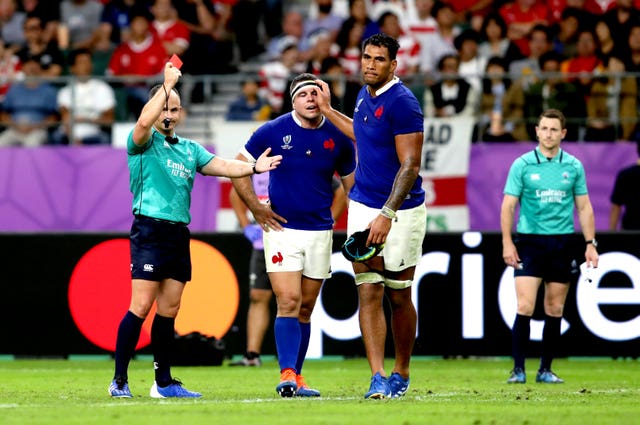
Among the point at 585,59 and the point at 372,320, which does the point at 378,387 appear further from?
the point at 585,59

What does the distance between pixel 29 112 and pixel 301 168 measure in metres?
10.2

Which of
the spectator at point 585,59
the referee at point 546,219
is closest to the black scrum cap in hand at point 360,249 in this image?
the referee at point 546,219

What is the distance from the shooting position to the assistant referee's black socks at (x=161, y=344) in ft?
33.7

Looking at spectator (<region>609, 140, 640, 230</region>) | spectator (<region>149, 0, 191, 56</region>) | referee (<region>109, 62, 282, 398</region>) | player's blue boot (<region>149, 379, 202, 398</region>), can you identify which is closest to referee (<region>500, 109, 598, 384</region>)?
referee (<region>109, 62, 282, 398</region>)

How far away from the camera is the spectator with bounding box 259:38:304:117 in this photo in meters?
19.1

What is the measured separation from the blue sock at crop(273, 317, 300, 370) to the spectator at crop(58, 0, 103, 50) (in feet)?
42.4

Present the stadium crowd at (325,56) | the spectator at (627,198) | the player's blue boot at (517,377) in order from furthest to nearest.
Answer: the stadium crowd at (325,56) → the spectator at (627,198) → the player's blue boot at (517,377)

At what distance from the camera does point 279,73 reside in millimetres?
20094

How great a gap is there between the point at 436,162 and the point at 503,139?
3.32 feet

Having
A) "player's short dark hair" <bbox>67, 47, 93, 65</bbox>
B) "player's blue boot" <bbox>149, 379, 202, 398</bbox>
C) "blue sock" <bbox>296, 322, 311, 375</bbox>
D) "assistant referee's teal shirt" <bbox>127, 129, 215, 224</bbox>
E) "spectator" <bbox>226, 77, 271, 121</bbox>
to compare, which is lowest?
"player's blue boot" <bbox>149, 379, 202, 398</bbox>

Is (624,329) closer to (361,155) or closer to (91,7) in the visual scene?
(361,155)

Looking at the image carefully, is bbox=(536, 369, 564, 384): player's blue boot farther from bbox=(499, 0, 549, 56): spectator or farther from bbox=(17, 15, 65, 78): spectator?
bbox=(17, 15, 65, 78): spectator

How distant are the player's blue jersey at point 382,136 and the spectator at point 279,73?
8.14 m

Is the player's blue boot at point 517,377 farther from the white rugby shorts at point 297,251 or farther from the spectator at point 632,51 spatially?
the spectator at point 632,51
